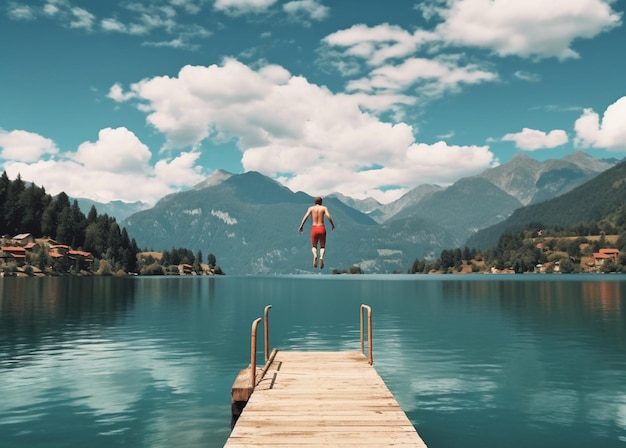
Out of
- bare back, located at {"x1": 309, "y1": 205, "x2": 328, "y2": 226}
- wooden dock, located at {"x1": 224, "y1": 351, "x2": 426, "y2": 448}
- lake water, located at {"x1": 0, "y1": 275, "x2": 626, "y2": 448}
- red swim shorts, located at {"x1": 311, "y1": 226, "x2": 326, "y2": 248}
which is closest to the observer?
wooden dock, located at {"x1": 224, "y1": 351, "x2": 426, "y2": 448}

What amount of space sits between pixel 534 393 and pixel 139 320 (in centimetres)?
5195

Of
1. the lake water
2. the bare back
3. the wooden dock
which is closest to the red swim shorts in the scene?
the bare back

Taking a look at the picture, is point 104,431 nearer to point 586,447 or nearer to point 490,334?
point 586,447

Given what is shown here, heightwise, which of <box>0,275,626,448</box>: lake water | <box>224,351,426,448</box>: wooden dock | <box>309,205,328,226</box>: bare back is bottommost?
<box>0,275,626,448</box>: lake water

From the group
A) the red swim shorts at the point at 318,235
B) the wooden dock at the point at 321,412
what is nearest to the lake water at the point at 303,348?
the wooden dock at the point at 321,412

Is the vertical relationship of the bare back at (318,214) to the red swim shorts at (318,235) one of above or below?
above

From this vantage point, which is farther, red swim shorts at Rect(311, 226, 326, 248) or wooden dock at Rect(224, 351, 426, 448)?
red swim shorts at Rect(311, 226, 326, 248)

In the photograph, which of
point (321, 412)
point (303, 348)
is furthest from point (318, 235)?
point (303, 348)

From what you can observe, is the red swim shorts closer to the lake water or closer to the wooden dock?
the wooden dock

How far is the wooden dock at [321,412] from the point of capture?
14070 mm

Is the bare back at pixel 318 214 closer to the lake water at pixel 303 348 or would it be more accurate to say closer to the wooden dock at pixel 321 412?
the wooden dock at pixel 321 412

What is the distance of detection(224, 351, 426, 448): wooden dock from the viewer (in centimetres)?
1407

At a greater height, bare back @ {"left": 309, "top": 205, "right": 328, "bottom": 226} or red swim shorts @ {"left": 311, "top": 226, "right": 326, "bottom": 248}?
bare back @ {"left": 309, "top": 205, "right": 328, "bottom": 226}

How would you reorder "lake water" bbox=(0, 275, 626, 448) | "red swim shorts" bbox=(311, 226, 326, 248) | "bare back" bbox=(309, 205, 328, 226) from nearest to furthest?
1. "lake water" bbox=(0, 275, 626, 448)
2. "red swim shorts" bbox=(311, 226, 326, 248)
3. "bare back" bbox=(309, 205, 328, 226)
